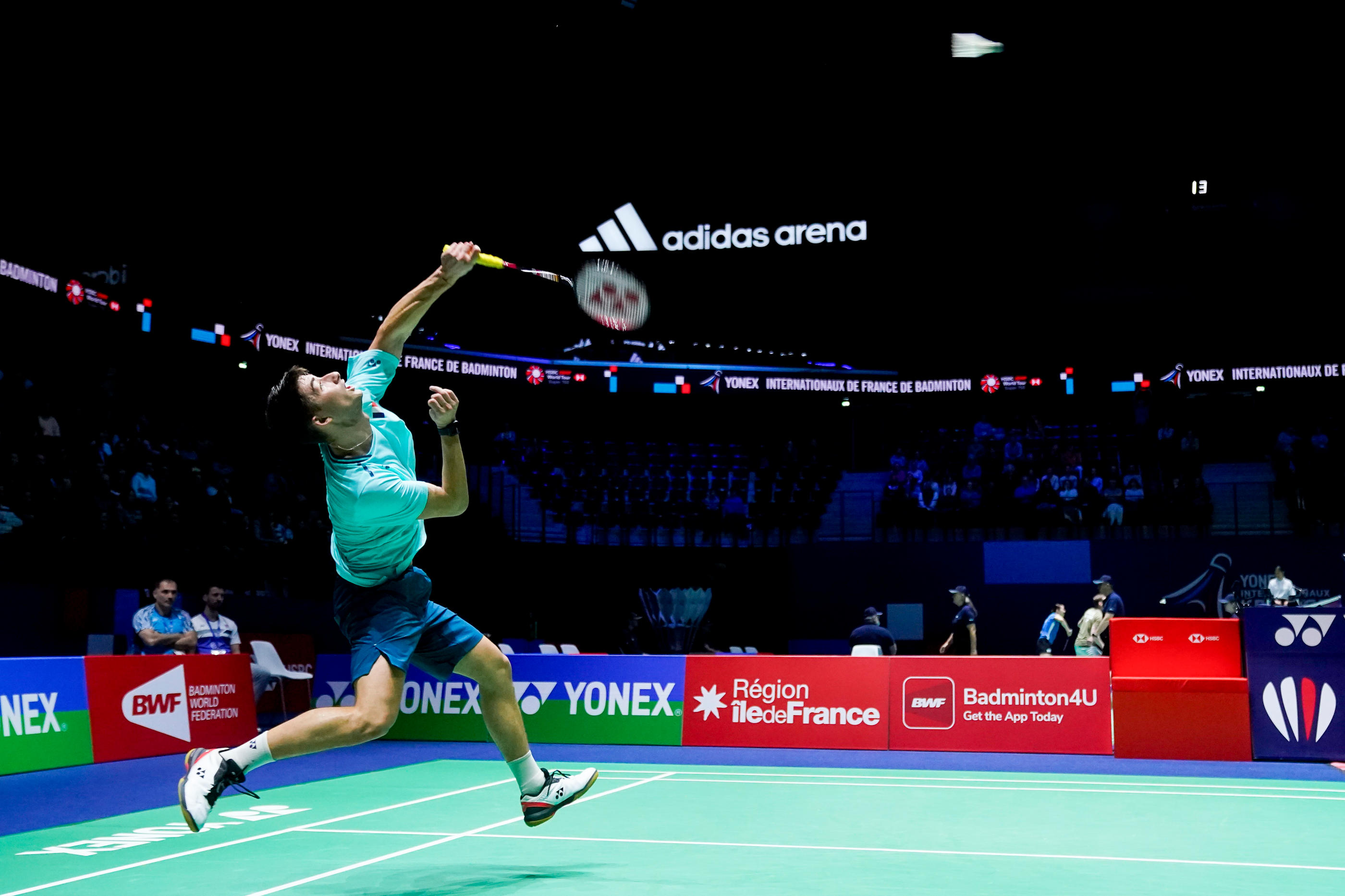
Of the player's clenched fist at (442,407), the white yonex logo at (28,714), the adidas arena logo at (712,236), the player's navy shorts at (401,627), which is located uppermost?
the adidas arena logo at (712,236)

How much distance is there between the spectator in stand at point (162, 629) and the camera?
11156 millimetres

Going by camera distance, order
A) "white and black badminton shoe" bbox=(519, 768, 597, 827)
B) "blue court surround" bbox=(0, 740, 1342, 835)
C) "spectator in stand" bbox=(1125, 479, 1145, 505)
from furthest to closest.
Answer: "spectator in stand" bbox=(1125, 479, 1145, 505), "blue court surround" bbox=(0, 740, 1342, 835), "white and black badminton shoe" bbox=(519, 768, 597, 827)

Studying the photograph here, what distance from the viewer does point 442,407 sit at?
4.28 m

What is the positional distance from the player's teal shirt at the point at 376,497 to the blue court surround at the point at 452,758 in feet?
9.71

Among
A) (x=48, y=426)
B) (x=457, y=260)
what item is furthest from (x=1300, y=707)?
(x=48, y=426)

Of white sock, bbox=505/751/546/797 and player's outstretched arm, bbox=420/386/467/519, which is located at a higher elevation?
player's outstretched arm, bbox=420/386/467/519

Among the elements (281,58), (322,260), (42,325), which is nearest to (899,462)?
(322,260)

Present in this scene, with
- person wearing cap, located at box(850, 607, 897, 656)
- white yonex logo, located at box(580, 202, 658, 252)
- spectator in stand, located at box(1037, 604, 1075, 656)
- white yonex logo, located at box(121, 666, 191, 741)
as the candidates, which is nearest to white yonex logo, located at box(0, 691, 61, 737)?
white yonex logo, located at box(121, 666, 191, 741)

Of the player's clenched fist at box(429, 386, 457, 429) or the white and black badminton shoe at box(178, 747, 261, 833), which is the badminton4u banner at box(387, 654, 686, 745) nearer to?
the white and black badminton shoe at box(178, 747, 261, 833)

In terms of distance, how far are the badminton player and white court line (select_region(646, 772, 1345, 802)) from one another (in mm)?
3648

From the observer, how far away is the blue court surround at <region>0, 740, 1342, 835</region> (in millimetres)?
7141

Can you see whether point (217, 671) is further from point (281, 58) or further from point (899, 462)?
point (899, 462)

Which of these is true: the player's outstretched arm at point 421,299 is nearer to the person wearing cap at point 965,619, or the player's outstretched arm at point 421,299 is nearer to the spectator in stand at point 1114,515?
the person wearing cap at point 965,619

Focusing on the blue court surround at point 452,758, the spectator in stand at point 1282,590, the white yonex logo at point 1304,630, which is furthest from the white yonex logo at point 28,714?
the spectator in stand at point 1282,590
